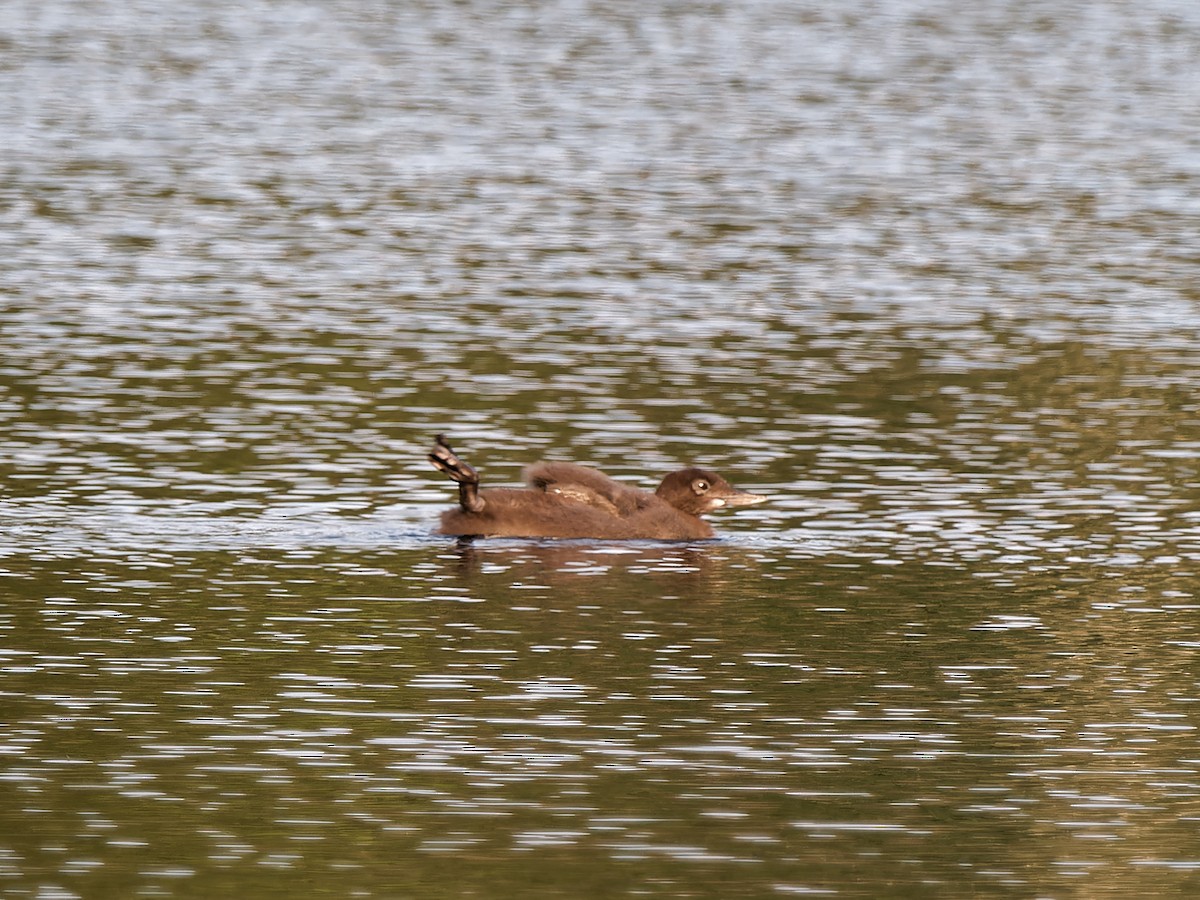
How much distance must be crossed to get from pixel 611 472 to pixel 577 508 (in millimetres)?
2557

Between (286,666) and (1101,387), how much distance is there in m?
13.7

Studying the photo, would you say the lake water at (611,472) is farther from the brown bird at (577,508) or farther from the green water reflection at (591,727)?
the brown bird at (577,508)

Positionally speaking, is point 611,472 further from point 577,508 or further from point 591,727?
point 591,727

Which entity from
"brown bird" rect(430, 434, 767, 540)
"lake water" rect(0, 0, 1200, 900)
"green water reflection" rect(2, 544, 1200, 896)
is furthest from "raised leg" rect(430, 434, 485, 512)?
"green water reflection" rect(2, 544, 1200, 896)

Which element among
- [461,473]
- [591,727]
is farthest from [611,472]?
[591,727]

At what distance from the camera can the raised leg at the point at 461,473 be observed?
20.8m

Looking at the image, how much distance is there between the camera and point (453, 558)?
20.9 metres

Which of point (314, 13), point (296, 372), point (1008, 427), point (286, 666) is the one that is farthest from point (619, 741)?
point (314, 13)

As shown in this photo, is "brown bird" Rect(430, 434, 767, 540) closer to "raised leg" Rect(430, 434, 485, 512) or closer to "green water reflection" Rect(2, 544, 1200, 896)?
"raised leg" Rect(430, 434, 485, 512)

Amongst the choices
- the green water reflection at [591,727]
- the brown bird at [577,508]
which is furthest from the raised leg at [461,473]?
the green water reflection at [591,727]

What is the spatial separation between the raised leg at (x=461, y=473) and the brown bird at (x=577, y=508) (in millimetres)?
16

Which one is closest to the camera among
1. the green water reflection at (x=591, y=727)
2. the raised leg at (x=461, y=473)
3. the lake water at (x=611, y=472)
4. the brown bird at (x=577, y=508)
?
the green water reflection at (x=591, y=727)

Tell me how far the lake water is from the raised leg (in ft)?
1.65

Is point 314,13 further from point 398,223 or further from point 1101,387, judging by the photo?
point 1101,387
